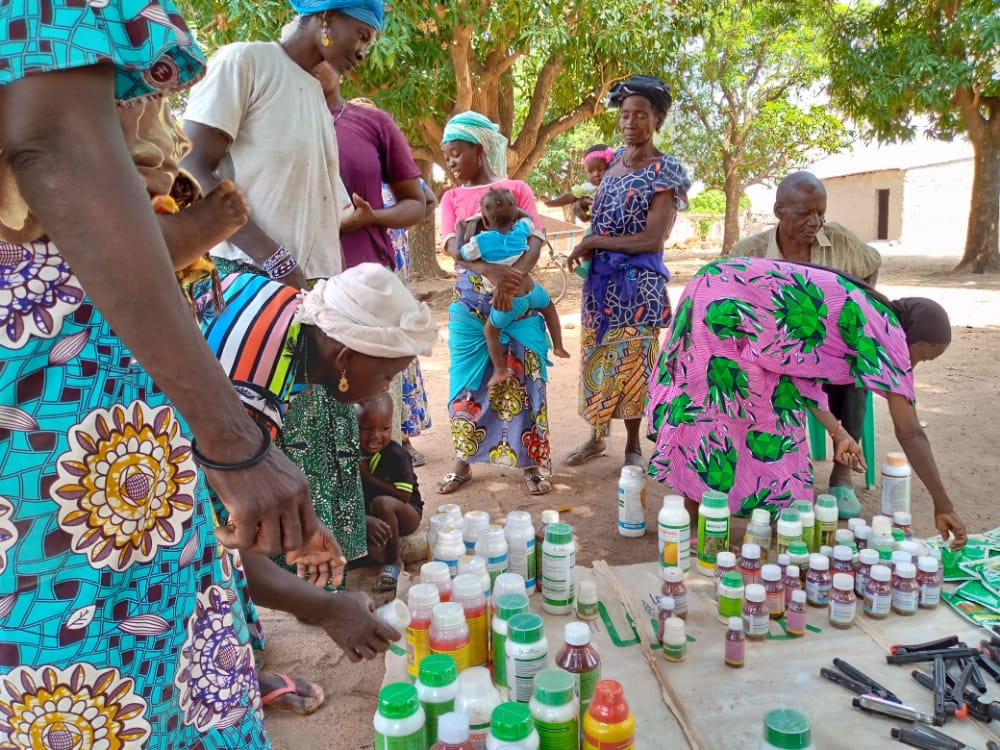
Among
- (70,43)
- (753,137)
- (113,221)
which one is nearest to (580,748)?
(113,221)

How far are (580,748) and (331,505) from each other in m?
1.34

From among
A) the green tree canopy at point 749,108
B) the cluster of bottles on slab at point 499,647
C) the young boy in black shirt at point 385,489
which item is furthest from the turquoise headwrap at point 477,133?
the green tree canopy at point 749,108

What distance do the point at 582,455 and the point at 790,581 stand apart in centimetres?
198

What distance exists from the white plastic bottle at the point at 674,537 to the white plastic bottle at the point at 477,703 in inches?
50.5

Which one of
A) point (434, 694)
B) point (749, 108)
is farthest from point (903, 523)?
point (749, 108)

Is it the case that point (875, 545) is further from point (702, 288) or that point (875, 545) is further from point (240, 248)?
point (240, 248)

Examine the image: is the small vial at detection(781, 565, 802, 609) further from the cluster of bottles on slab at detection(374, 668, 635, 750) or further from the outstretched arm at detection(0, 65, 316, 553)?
the outstretched arm at detection(0, 65, 316, 553)

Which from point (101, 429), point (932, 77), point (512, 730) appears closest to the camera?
point (101, 429)

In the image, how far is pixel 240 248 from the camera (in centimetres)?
237

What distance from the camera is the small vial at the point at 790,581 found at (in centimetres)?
250

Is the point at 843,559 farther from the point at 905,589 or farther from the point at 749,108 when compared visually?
the point at 749,108

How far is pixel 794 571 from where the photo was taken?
2.50 meters

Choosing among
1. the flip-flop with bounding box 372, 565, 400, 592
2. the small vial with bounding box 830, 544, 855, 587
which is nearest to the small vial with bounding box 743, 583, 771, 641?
the small vial with bounding box 830, 544, 855, 587

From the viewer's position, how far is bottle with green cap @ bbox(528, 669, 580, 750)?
1.48 m
